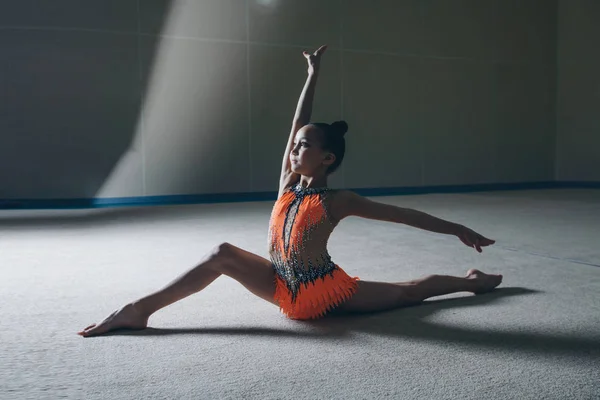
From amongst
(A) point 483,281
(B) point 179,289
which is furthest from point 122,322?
(A) point 483,281

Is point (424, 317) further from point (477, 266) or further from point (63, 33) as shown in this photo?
point (63, 33)

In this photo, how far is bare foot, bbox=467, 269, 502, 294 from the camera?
2656 mm

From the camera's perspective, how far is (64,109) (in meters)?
7.54

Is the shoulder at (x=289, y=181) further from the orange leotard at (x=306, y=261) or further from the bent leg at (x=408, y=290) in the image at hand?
the bent leg at (x=408, y=290)

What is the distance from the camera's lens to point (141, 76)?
7891mm

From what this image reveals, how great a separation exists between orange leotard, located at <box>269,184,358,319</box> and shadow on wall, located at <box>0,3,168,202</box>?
6077mm

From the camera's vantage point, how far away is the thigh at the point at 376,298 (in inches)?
88.7

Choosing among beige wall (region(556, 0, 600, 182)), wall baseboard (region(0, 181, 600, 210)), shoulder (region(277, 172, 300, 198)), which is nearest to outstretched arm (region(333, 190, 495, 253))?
shoulder (region(277, 172, 300, 198))

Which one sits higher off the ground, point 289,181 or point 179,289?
point 289,181

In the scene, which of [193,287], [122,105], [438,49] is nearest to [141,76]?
[122,105]

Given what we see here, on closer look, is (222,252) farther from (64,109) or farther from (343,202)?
(64,109)

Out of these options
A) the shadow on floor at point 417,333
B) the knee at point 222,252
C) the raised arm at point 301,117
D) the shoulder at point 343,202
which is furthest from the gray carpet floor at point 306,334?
the raised arm at point 301,117

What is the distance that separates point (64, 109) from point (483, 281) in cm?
641

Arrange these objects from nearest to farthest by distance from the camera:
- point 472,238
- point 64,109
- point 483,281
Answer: point 472,238
point 483,281
point 64,109
